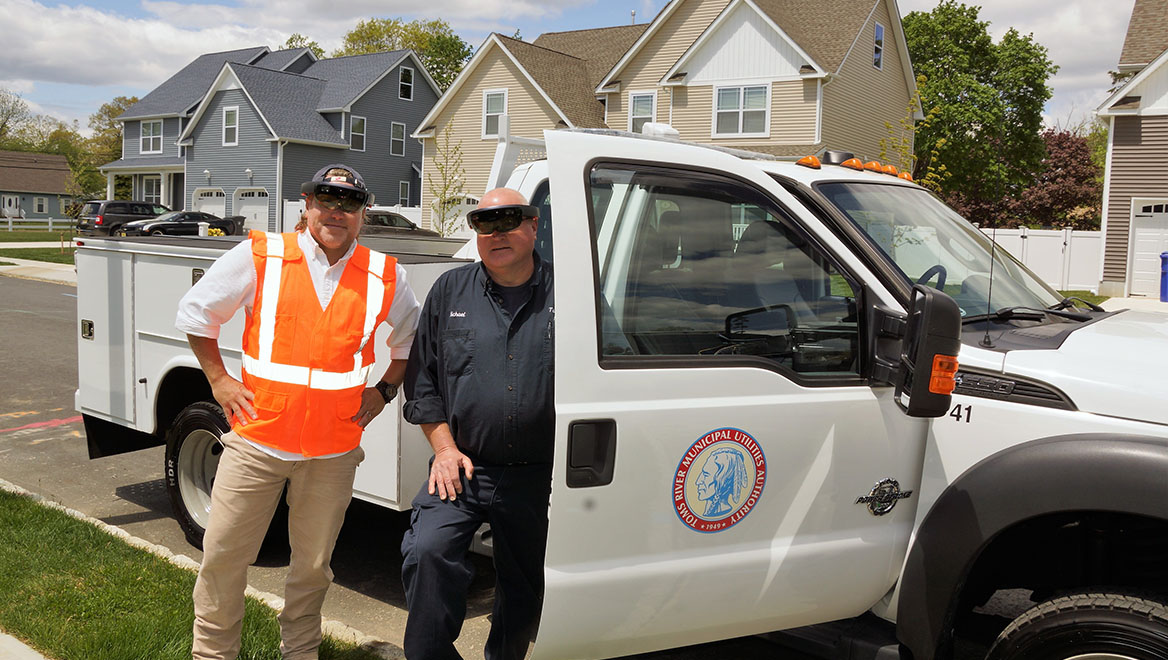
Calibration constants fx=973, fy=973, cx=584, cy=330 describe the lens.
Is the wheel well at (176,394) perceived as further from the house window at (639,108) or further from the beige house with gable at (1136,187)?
the house window at (639,108)

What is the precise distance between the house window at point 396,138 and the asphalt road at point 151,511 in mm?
33830

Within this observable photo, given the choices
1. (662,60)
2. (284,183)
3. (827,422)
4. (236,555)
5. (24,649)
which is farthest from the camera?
(284,183)

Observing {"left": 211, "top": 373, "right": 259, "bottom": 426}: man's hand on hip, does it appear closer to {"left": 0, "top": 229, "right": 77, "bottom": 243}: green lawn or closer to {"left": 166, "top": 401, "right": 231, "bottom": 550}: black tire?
{"left": 166, "top": 401, "right": 231, "bottom": 550}: black tire

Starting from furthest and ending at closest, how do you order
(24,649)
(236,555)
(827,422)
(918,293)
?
(24,649) < (236,555) < (827,422) < (918,293)

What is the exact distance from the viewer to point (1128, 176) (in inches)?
933

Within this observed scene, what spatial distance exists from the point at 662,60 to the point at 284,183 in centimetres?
1774

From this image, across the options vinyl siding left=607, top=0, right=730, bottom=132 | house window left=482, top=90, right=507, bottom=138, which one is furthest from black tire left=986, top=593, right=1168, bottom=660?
house window left=482, top=90, right=507, bottom=138

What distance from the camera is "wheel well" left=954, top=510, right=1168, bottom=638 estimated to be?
2922 mm

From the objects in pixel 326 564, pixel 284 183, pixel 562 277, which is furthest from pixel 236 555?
pixel 284 183

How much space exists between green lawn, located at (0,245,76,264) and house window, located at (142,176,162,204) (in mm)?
14895

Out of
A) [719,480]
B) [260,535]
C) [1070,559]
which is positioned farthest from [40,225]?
[1070,559]

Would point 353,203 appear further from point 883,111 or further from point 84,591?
Answer: point 883,111

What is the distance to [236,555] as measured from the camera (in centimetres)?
351

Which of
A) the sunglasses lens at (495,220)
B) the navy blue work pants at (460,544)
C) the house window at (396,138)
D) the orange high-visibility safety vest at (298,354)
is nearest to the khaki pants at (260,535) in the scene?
the orange high-visibility safety vest at (298,354)
